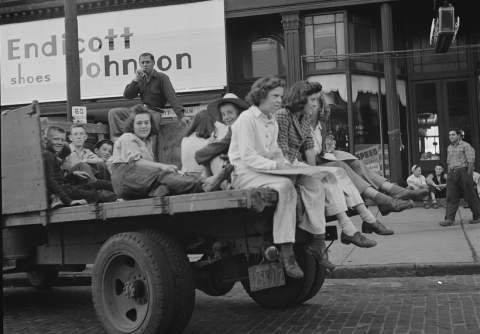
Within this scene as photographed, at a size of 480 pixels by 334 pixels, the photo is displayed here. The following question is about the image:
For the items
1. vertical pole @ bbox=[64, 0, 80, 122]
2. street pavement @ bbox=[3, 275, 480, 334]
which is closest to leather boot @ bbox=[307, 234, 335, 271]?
street pavement @ bbox=[3, 275, 480, 334]

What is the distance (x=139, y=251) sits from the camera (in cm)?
481

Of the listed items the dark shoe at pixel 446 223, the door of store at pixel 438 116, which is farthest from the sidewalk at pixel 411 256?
the door of store at pixel 438 116

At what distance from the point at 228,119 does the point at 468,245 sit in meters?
4.91

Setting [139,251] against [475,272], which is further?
[475,272]

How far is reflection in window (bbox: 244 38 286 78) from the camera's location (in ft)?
55.8

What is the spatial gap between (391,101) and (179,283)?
12204mm

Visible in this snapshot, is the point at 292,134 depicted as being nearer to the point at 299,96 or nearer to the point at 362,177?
the point at 299,96

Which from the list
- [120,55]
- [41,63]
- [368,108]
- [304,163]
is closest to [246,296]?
[304,163]

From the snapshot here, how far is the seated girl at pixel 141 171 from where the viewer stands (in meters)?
5.10

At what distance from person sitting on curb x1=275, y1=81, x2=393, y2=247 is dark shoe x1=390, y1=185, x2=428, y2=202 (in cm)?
40

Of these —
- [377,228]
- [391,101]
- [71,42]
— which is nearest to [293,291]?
[377,228]

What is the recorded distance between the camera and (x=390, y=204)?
569 cm

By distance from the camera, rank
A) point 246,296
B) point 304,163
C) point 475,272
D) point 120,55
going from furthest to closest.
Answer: point 120,55, point 475,272, point 246,296, point 304,163

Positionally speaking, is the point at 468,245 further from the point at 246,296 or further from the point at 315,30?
the point at 315,30
